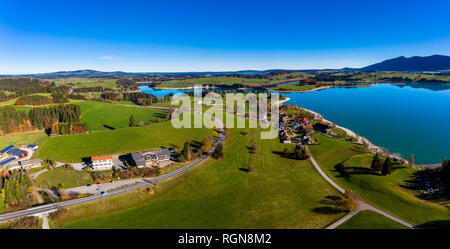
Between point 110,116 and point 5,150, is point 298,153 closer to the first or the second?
point 5,150

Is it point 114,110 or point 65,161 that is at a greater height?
point 114,110

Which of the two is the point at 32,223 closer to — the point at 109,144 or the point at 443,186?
the point at 109,144

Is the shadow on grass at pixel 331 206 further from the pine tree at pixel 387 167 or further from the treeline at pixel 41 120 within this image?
the treeline at pixel 41 120

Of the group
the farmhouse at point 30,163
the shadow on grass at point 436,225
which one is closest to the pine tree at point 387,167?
the shadow on grass at point 436,225

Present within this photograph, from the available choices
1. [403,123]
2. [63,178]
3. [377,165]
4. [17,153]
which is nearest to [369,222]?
[377,165]

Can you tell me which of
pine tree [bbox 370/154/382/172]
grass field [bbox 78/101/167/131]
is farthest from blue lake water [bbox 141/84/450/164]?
grass field [bbox 78/101/167/131]

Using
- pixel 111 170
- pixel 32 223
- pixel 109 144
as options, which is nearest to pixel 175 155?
pixel 111 170
